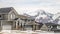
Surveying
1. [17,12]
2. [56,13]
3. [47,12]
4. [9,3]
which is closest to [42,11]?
[47,12]

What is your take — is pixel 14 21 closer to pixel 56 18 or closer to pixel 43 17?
pixel 43 17

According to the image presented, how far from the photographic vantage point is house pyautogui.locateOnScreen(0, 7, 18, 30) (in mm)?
1846

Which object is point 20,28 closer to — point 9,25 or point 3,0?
point 9,25

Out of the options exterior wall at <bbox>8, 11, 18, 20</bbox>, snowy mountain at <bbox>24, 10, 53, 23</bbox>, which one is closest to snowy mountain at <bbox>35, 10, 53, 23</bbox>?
snowy mountain at <bbox>24, 10, 53, 23</bbox>

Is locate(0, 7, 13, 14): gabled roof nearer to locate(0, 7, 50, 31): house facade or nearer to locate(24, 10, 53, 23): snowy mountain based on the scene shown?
locate(0, 7, 50, 31): house facade

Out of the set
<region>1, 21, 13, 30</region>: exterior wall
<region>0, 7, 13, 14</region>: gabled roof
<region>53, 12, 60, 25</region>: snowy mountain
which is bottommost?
<region>1, 21, 13, 30</region>: exterior wall

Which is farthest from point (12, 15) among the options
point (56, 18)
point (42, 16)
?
point (56, 18)

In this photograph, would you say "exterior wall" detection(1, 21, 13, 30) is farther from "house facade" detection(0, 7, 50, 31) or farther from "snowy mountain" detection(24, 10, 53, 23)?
"snowy mountain" detection(24, 10, 53, 23)

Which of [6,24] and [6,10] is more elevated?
[6,10]

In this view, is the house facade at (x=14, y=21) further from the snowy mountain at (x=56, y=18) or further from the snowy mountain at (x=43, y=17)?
the snowy mountain at (x=56, y=18)

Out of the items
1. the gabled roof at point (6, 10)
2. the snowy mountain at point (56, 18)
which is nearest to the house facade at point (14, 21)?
the gabled roof at point (6, 10)

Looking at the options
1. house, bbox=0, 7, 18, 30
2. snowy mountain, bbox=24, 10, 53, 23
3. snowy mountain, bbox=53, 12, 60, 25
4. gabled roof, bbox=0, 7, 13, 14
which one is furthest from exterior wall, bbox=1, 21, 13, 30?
snowy mountain, bbox=53, 12, 60, 25

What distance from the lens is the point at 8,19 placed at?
1.86m

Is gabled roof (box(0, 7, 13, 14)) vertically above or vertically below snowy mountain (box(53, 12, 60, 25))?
above
